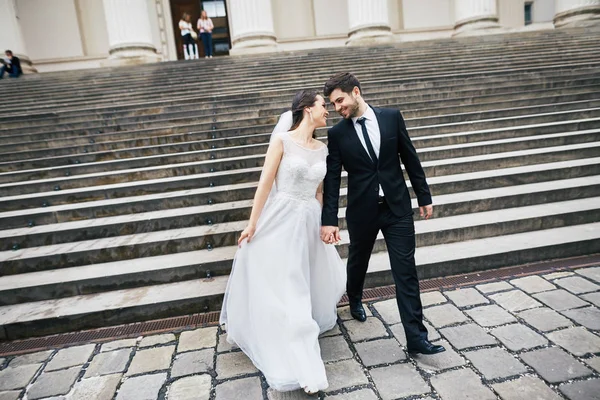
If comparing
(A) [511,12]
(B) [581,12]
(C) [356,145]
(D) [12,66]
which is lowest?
(C) [356,145]

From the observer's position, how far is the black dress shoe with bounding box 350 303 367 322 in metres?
3.19

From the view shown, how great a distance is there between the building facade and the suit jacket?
40.9ft

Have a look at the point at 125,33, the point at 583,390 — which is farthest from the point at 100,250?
the point at 125,33

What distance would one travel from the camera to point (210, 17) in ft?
62.8

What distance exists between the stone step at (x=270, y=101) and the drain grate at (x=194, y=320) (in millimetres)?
4139

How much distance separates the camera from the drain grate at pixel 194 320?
3279 mm

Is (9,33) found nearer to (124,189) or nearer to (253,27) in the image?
(253,27)

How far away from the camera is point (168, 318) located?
11.7 ft

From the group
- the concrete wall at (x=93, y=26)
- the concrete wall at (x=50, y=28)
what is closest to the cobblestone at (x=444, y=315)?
the concrete wall at (x=93, y=26)

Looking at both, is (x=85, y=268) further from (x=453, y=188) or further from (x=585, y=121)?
(x=585, y=121)

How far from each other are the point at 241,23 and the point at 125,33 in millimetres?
4126

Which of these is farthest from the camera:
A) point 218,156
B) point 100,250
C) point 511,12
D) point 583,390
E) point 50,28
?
point 511,12

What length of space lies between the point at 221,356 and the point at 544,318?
2507mm

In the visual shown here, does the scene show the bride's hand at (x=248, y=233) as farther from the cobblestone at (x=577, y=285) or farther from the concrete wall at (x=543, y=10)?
the concrete wall at (x=543, y=10)
